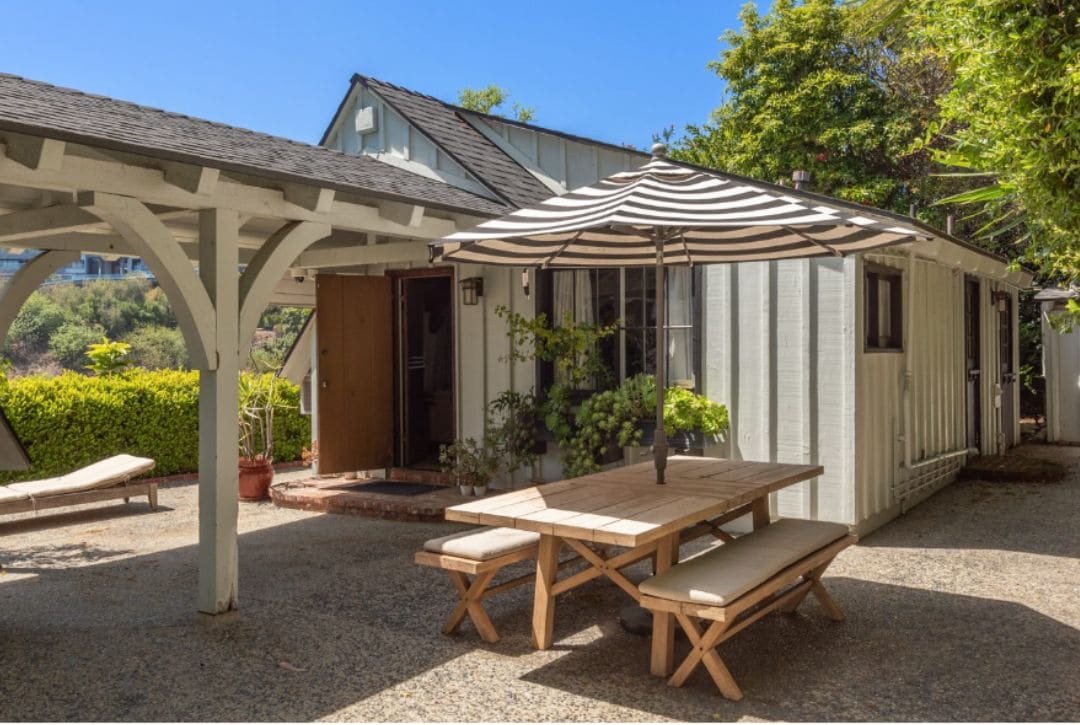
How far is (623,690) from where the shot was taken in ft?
11.4

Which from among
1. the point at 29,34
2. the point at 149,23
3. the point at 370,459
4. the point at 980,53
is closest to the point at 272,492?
the point at 370,459

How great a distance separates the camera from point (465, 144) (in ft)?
28.6

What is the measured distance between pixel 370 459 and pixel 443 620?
4.21 meters

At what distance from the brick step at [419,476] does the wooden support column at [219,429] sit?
367 cm

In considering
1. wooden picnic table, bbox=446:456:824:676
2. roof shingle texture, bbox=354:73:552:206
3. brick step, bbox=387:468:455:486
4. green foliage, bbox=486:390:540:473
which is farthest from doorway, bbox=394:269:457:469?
wooden picnic table, bbox=446:456:824:676

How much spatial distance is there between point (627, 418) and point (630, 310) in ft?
3.53

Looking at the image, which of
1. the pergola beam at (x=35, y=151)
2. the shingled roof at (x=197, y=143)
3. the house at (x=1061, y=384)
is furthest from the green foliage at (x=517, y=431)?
the house at (x=1061, y=384)

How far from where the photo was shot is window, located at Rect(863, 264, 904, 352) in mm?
6453

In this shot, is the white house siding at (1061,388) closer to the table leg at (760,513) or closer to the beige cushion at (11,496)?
the table leg at (760,513)

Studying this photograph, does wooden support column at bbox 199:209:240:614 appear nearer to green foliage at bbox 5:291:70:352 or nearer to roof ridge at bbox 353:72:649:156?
roof ridge at bbox 353:72:649:156

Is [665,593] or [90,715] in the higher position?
[665,593]

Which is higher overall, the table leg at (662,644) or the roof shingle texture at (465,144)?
the roof shingle texture at (465,144)

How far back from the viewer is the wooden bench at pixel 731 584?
10.6ft

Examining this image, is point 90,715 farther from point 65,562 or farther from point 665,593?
point 65,562
